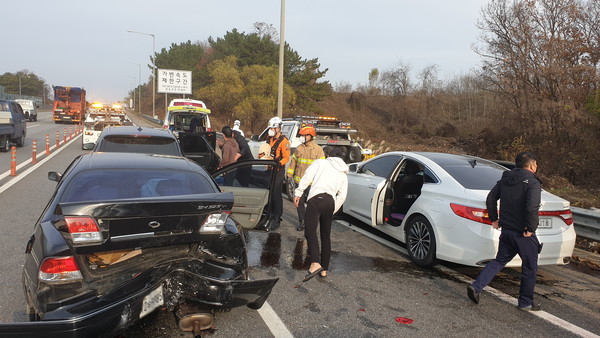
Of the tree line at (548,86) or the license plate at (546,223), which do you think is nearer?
the license plate at (546,223)

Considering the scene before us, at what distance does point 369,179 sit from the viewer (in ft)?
24.0

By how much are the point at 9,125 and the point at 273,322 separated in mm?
17205

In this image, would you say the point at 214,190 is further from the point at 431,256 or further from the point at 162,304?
the point at 431,256

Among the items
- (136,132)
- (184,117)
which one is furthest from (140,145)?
(184,117)

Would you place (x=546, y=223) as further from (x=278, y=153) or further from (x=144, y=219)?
(x=144, y=219)

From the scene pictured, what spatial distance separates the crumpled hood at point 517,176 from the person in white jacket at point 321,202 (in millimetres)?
1770

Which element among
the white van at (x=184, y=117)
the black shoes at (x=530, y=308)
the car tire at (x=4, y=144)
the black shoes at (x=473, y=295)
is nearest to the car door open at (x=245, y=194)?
the black shoes at (x=473, y=295)

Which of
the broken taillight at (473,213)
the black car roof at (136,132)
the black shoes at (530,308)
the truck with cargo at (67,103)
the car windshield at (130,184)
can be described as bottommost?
the black shoes at (530,308)

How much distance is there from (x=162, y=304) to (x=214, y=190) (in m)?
1.37

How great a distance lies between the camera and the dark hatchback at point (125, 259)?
2.95m

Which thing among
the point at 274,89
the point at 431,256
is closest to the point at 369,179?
the point at 431,256

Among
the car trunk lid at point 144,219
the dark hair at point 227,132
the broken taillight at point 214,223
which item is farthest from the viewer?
the dark hair at point 227,132

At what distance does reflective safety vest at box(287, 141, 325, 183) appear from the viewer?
7.24 metres

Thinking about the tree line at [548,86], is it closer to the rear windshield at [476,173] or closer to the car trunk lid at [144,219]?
the rear windshield at [476,173]
